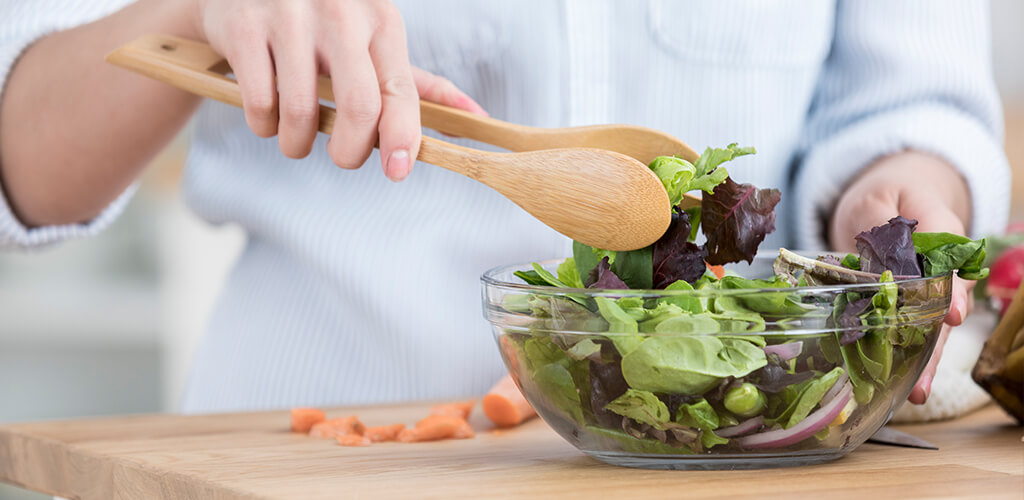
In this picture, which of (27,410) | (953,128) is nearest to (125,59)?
(953,128)

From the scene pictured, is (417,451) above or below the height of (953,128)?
below

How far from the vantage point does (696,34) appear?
3.94 feet

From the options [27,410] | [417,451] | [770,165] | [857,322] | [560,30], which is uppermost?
[560,30]

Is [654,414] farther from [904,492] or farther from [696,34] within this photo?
[696,34]

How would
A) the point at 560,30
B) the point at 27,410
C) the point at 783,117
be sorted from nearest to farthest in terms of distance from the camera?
the point at 560,30, the point at 783,117, the point at 27,410

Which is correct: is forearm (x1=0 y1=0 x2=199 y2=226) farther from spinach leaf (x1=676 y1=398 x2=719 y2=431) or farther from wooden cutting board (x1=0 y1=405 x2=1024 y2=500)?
spinach leaf (x1=676 y1=398 x2=719 y2=431)

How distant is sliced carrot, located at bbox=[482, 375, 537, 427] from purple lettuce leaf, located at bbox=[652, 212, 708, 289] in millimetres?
271

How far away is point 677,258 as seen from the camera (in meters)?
0.66

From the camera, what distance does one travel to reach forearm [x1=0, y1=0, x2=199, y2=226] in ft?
3.32

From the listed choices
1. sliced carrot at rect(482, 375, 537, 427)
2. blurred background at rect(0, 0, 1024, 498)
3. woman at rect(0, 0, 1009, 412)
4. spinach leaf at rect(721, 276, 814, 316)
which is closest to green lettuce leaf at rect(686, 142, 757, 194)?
spinach leaf at rect(721, 276, 814, 316)

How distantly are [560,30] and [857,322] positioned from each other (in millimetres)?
669

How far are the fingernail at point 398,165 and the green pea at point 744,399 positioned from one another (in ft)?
0.96

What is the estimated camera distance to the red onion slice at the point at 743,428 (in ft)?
1.96

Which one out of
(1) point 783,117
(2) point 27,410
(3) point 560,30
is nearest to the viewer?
(3) point 560,30
